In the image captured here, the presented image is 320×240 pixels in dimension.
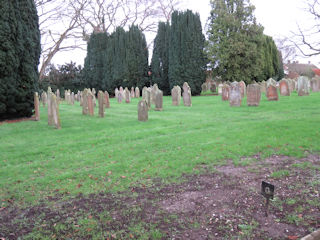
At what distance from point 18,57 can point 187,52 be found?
719 inches

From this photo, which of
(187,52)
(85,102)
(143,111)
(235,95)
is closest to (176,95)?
(235,95)

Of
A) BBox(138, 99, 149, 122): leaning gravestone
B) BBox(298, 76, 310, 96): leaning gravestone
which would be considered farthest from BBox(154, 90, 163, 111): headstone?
BBox(298, 76, 310, 96): leaning gravestone

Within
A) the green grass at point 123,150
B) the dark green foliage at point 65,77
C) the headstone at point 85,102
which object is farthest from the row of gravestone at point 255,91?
the dark green foliage at point 65,77

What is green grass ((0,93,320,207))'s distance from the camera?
4367 mm

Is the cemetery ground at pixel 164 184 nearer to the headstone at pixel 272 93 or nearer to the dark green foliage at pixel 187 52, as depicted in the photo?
the headstone at pixel 272 93

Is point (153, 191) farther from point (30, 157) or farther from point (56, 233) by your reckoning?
point (30, 157)

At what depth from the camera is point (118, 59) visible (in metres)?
32.0

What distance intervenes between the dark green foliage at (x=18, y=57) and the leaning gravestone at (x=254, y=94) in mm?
9943

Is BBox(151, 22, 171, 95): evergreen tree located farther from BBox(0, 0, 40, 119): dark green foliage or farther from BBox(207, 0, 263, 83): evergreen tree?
BBox(0, 0, 40, 119): dark green foliage

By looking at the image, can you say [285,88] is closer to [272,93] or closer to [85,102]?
[272,93]

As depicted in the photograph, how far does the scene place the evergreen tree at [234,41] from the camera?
26.2 m

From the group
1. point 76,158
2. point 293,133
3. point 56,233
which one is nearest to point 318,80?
point 293,133

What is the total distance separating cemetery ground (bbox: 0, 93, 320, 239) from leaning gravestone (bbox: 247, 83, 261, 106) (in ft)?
16.0

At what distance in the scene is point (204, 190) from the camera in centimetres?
384
